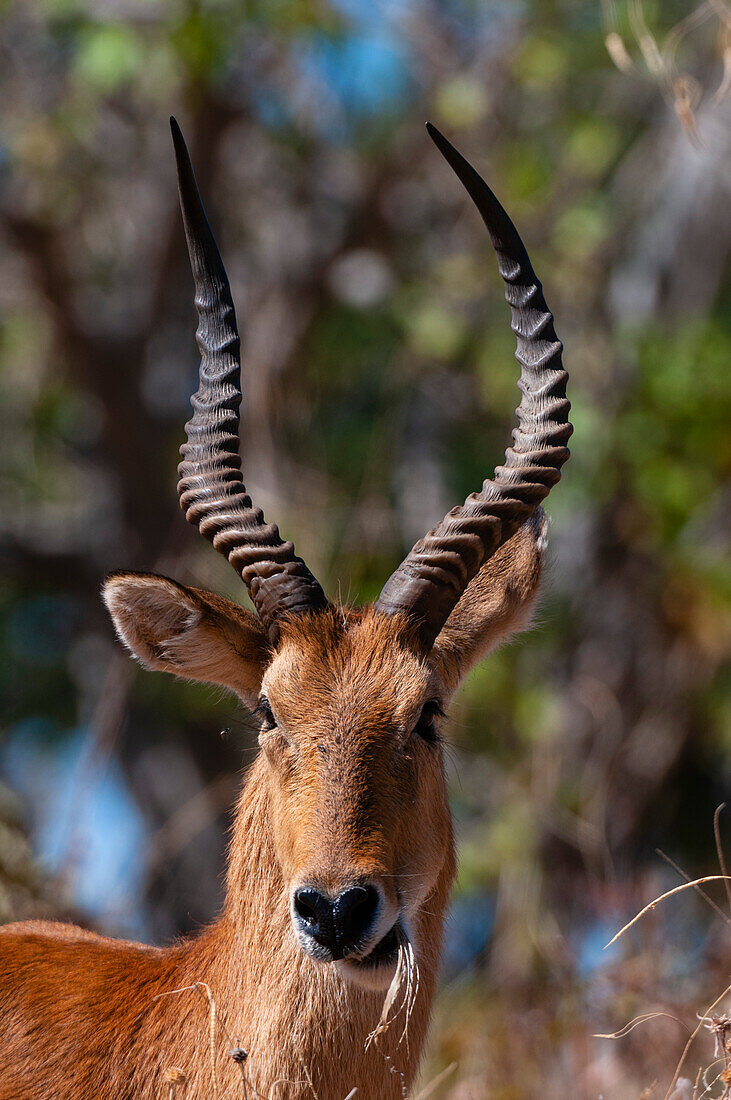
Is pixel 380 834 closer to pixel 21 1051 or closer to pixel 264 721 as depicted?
pixel 264 721

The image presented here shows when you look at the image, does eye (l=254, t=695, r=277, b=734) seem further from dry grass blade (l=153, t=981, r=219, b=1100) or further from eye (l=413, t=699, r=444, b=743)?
dry grass blade (l=153, t=981, r=219, b=1100)

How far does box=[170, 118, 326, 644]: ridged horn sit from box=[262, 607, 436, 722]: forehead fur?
17 cm

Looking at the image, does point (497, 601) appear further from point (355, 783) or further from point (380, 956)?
point (380, 956)

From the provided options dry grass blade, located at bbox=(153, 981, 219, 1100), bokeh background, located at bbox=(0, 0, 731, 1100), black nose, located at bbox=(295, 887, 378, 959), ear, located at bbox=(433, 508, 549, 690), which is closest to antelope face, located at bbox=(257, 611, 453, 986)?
black nose, located at bbox=(295, 887, 378, 959)

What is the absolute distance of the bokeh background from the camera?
52.8 ft

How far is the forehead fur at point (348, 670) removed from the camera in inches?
206

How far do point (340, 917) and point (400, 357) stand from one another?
15.0 metres

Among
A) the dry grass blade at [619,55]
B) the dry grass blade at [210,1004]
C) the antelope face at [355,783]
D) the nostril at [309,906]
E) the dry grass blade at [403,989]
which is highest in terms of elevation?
the dry grass blade at [619,55]

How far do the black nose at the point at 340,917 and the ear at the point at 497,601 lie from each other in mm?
1627

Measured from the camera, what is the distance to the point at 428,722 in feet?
18.0

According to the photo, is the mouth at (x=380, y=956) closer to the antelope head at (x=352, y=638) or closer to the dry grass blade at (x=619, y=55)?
the antelope head at (x=352, y=638)

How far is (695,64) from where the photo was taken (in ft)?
58.3

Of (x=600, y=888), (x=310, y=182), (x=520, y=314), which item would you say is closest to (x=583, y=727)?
(x=600, y=888)

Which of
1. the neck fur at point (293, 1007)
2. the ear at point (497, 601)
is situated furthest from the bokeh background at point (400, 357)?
the neck fur at point (293, 1007)
